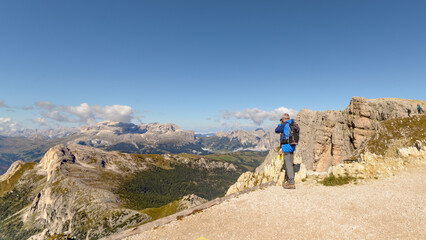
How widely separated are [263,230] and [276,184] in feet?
28.6

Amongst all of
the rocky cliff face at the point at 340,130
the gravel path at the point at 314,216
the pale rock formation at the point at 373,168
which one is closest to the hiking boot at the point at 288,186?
the gravel path at the point at 314,216

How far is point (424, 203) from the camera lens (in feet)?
40.5

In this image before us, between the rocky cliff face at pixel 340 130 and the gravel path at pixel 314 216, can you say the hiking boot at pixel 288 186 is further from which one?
the rocky cliff face at pixel 340 130

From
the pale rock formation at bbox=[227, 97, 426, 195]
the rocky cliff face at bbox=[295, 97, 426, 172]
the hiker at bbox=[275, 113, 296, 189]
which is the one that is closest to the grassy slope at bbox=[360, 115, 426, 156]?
the pale rock formation at bbox=[227, 97, 426, 195]

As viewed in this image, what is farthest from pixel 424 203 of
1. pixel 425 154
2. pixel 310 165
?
pixel 310 165

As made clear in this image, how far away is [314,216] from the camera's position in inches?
446

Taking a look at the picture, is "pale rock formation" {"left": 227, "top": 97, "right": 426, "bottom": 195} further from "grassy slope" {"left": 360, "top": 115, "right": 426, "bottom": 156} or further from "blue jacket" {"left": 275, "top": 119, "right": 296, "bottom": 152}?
"blue jacket" {"left": 275, "top": 119, "right": 296, "bottom": 152}

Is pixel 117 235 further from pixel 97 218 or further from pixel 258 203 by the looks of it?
pixel 97 218

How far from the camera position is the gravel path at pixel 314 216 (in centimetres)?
968

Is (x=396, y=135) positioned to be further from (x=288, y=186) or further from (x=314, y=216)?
(x=314, y=216)

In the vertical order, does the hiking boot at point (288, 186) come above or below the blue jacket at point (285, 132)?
below

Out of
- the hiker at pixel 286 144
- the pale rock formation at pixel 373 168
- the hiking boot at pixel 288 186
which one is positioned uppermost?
the hiker at pixel 286 144

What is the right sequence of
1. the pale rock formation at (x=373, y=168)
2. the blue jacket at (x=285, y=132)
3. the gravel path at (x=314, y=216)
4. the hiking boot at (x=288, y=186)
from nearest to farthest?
the gravel path at (x=314, y=216) < the blue jacket at (x=285, y=132) < the hiking boot at (x=288, y=186) < the pale rock formation at (x=373, y=168)

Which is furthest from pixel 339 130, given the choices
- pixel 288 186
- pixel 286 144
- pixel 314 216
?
pixel 314 216
